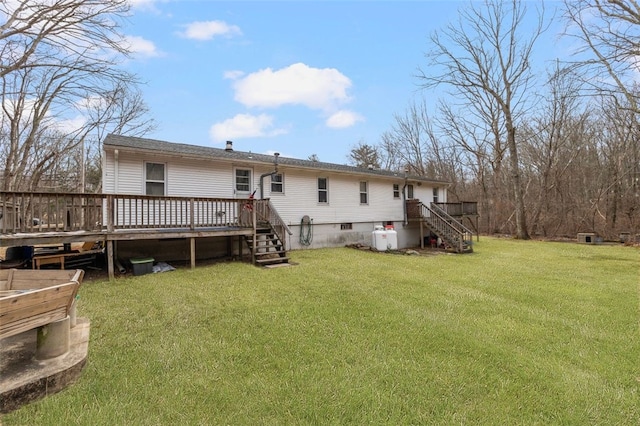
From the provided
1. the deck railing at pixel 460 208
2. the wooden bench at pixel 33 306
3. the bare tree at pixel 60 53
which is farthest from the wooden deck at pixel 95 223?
the deck railing at pixel 460 208

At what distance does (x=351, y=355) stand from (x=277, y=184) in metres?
8.99

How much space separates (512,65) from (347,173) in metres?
14.6

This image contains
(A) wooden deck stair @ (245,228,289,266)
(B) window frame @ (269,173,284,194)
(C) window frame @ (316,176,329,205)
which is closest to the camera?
(A) wooden deck stair @ (245,228,289,266)

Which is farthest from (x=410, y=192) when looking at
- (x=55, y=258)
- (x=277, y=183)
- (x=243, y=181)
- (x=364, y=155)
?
(x=364, y=155)

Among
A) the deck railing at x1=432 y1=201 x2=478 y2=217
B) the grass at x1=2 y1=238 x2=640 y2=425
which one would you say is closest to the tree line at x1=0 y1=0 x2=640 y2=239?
the deck railing at x1=432 y1=201 x2=478 y2=217

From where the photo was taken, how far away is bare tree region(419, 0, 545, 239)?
18.7 meters

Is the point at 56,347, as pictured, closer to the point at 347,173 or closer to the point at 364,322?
the point at 364,322

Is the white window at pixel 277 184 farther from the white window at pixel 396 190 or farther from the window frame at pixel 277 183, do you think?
the white window at pixel 396 190

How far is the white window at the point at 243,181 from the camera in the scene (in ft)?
35.5

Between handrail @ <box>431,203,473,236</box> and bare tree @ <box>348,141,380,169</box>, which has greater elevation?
bare tree @ <box>348,141,380,169</box>

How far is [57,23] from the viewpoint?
912 cm

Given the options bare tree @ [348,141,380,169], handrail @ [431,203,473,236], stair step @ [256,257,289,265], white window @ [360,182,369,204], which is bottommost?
stair step @ [256,257,289,265]

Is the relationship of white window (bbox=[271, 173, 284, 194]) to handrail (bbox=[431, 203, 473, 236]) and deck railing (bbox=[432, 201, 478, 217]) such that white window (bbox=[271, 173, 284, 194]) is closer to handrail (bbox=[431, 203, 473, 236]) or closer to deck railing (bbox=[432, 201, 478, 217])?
handrail (bbox=[431, 203, 473, 236])

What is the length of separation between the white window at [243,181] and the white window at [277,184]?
0.95 metres
